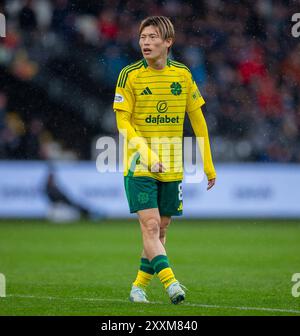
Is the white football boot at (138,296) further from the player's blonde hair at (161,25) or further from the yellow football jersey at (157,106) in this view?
the player's blonde hair at (161,25)

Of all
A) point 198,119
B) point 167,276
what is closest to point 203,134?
A: point 198,119

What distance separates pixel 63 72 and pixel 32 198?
2.91 metres

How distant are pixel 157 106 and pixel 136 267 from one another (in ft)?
12.5

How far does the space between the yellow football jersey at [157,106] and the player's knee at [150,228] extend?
41 cm

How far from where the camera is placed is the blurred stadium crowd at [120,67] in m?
19.0

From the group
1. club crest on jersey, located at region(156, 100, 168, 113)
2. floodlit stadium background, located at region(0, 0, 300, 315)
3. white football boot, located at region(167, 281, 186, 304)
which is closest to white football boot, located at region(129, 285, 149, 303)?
white football boot, located at region(167, 281, 186, 304)

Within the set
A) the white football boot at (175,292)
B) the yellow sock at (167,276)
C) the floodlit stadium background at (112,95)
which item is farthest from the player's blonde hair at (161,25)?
the floodlit stadium background at (112,95)

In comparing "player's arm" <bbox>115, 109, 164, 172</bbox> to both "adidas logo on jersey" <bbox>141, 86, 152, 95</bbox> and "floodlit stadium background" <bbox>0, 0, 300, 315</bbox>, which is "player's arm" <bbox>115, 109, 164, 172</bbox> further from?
"floodlit stadium background" <bbox>0, 0, 300, 315</bbox>

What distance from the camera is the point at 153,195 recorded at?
7469 mm

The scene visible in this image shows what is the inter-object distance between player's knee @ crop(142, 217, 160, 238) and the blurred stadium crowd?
11.6 meters

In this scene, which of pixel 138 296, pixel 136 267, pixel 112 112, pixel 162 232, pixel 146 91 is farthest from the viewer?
pixel 112 112

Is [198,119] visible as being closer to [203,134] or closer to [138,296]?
[203,134]

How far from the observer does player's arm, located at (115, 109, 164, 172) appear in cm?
712
